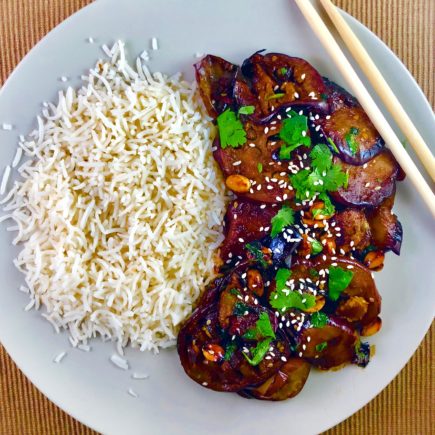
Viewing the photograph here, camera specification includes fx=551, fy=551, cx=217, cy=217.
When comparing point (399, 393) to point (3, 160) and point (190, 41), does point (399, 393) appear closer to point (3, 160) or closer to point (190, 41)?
point (190, 41)

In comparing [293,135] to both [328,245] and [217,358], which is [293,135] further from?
[217,358]

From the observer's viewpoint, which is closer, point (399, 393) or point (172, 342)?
point (172, 342)

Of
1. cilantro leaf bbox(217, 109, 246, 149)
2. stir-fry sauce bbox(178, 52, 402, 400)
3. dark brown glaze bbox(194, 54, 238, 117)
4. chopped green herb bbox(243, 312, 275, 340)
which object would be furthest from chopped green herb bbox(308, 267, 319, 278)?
dark brown glaze bbox(194, 54, 238, 117)

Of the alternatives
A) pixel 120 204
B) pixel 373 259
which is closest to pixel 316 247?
pixel 373 259

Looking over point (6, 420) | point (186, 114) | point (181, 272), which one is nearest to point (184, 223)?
point (181, 272)

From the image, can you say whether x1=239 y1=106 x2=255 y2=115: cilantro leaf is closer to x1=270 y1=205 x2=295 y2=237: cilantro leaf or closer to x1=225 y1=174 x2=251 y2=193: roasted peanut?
x1=225 y1=174 x2=251 y2=193: roasted peanut

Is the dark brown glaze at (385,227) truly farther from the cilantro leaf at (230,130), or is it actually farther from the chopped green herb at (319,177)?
the cilantro leaf at (230,130)
